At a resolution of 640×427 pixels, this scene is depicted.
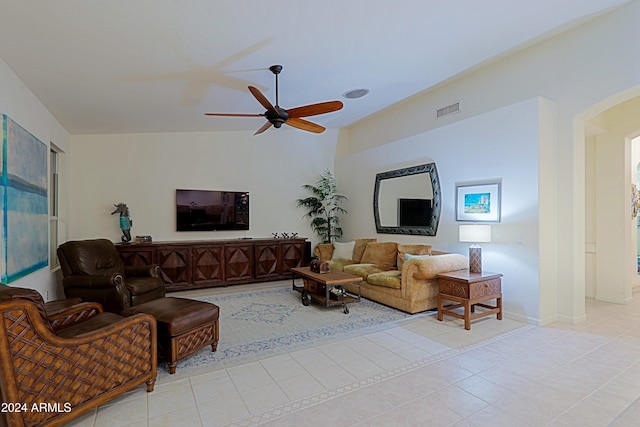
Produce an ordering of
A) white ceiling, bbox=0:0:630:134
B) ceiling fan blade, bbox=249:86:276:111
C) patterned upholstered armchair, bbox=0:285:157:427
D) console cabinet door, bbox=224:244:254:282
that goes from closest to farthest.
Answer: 1. patterned upholstered armchair, bbox=0:285:157:427
2. white ceiling, bbox=0:0:630:134
3. ceiling fan blade, bbox=249:86:276:111
4. console cabinet door, bbox=224:244:254:282

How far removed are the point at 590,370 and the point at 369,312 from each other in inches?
93.4

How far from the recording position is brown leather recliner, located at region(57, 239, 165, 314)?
148 inches

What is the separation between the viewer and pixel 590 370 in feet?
9.13

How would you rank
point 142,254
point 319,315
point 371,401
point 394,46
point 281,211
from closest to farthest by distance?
point 371,401, point 394,46, point 319,315, point 142,254, point 281,211

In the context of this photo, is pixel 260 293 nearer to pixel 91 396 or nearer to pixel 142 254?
pixel 142 254

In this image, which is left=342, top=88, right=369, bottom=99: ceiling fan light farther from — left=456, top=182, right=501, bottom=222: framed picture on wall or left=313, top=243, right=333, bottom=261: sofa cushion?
left=313, top=243, right=333, bottom=261: sofa cushion

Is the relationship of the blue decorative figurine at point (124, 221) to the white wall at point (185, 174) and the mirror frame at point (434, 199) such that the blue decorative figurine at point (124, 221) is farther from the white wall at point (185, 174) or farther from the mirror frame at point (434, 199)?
the mirror frame at point (434, 199)

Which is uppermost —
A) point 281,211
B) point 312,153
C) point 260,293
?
point 312,153

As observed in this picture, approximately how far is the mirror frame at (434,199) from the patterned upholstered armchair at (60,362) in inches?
A: 175

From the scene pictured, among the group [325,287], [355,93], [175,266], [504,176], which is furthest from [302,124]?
[175,266]

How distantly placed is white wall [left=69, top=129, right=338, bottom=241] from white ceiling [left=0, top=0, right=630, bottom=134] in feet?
3.08

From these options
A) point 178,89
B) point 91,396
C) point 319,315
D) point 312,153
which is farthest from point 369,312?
point 312,153

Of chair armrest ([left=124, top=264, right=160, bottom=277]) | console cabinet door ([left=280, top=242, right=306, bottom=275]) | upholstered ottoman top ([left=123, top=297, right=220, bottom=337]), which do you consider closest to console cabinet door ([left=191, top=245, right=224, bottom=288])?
console cabinet door ([left=280, top=242, right=306, bottom=275])

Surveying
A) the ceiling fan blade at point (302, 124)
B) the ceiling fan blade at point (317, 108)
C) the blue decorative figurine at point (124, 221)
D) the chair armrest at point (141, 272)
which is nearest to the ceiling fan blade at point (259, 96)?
the ceiling fan blade at point (317, 108)
